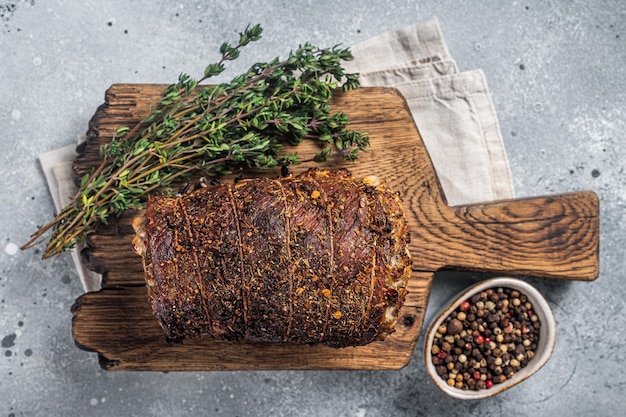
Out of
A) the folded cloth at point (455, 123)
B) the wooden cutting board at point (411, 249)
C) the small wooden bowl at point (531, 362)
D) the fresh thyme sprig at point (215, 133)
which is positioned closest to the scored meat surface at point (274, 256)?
the fresh thyme sprig at point (215, 133)

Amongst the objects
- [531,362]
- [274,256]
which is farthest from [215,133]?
[531,362]

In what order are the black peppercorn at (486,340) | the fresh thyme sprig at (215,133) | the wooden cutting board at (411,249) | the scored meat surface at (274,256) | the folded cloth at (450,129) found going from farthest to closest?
the folded cloth at (450,129) → the black peppercorn at (486,340) → the wooden cutting board at (411,249) → the fresh thyme sprig at (215,133) → the scored meat surface at (274,256)

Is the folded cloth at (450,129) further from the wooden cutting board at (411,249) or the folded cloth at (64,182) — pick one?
the wooden cutting board at (411,249)

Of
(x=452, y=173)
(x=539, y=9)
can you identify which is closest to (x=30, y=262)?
(x=452, y=173)

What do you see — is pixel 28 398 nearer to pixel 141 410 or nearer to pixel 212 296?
pixel 141 410

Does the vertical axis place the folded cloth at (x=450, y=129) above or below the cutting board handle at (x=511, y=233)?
above

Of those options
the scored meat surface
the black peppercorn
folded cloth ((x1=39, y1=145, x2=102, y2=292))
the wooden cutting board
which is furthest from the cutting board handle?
folded cloth ((x1=39, y1=145, x2=102, y2=292))

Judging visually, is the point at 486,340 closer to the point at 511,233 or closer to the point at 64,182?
the point at 511,233
